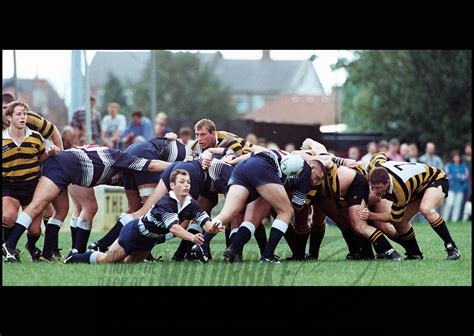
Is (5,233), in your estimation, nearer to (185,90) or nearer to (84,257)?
(84,257)

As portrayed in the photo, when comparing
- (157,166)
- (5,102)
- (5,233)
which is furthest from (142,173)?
(5,102)

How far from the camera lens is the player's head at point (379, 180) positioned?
10.4m

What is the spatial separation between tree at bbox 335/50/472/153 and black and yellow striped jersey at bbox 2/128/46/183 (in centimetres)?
1952

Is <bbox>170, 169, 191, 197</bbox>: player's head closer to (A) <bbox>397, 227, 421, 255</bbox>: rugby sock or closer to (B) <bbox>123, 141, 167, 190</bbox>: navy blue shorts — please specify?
(B) <bbox>123, 141, 167, 190</bbox>: navy blue shorts

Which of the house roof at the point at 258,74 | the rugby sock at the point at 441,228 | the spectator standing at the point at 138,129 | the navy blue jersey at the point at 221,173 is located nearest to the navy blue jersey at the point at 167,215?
the navy blue jersey at the point at 221,173

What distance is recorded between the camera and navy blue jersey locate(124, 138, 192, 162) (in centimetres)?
1100

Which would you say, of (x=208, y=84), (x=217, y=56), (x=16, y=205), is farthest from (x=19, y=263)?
(x=217, y=56)

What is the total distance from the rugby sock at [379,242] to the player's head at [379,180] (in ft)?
1.67

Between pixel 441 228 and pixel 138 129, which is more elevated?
pixel 138 129

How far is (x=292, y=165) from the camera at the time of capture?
397 inches

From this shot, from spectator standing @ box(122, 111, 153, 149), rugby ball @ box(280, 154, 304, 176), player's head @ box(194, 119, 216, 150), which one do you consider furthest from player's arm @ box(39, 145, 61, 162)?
spectator standing @ box(122, 111, 153, 149)

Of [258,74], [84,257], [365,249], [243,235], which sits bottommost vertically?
[365,249]

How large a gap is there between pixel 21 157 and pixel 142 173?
1.24 meters
